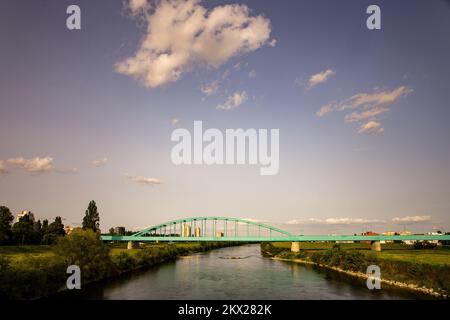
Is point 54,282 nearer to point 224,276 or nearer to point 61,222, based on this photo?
point 224,276

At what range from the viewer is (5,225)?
57.8 meters

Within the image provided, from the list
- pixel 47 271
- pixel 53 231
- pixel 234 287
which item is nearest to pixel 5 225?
pixel 53 231

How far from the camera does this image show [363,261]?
42.6 metres

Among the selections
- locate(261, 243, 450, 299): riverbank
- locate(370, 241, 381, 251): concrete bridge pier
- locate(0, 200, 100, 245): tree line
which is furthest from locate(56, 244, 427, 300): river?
locate(370, 241, 381, 251): concrete bridge pier

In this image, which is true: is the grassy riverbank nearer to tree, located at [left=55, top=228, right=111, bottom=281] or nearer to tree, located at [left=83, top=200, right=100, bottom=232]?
tree, located at [left=55, top=228, right=111, bottom=281]

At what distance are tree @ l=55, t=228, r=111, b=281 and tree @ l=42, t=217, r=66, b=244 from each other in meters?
30.9

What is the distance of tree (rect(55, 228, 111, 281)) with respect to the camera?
33.2 metres

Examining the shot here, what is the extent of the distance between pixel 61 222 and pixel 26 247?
14.6 metres

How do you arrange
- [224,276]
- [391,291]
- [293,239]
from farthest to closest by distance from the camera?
[293,239] < [224,276] < [391,291]

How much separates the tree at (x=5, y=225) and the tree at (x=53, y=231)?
19.8ft

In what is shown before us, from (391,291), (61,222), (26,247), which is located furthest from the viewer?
(61,222)

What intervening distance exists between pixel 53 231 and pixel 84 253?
36.1m

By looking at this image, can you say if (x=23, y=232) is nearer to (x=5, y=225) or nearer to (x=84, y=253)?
(x=5, y=225)
